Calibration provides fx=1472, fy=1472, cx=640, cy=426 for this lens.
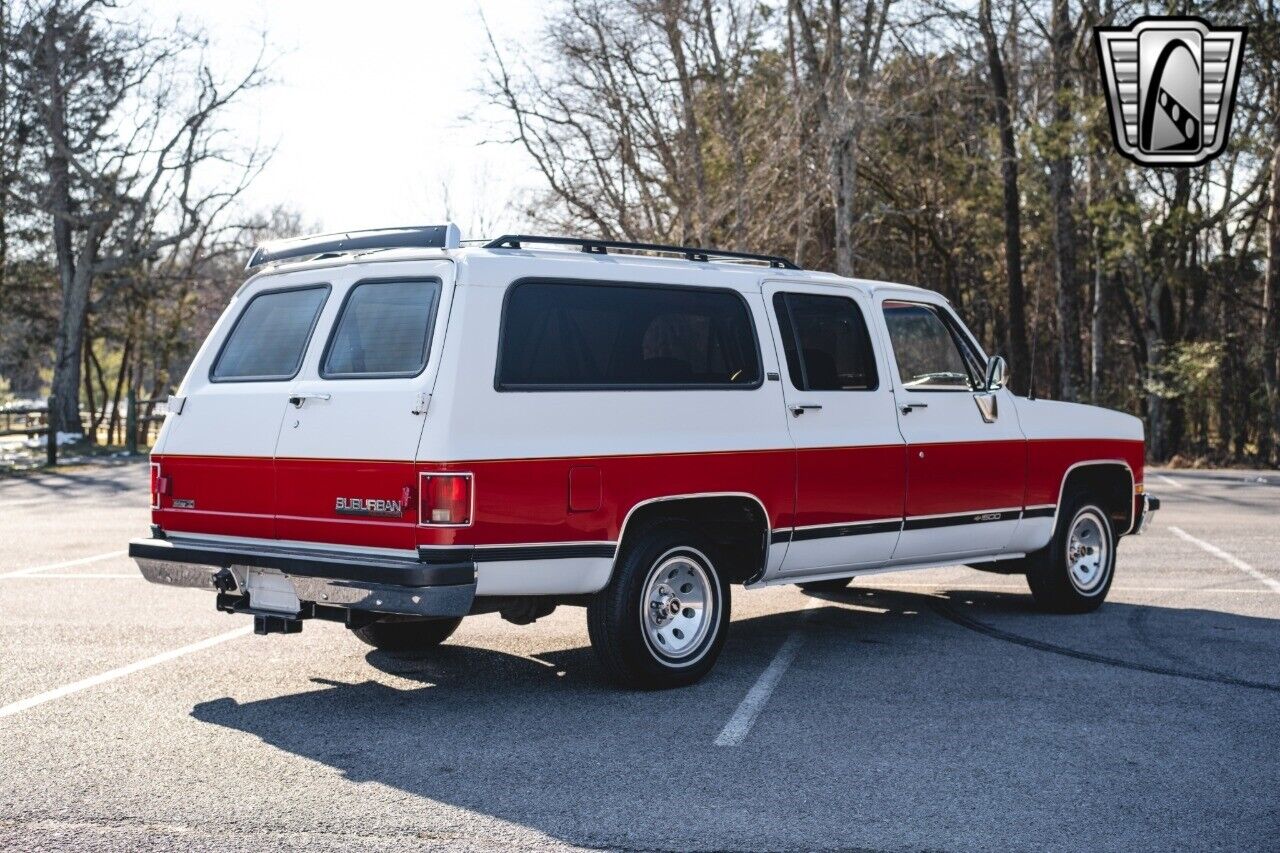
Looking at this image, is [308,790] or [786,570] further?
[786,570]

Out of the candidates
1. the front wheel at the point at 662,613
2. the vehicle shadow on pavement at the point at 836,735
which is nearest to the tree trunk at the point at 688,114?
the vehicle shadow on pavement at the point at 836,735

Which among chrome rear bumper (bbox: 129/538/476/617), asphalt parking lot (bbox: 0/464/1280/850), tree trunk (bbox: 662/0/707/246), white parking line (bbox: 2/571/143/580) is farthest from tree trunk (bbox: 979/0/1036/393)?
chrome rear bumper (bbox: 129/538/476/617)

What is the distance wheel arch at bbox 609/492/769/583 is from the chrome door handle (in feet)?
5.05

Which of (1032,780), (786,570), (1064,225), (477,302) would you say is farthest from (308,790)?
(1064,225)

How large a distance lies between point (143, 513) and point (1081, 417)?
39.6 feet

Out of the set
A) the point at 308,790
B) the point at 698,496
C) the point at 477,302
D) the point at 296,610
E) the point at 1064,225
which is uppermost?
the point at 1064,225

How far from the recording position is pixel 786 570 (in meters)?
8.02

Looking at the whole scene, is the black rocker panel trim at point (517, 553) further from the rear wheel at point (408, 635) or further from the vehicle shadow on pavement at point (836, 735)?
the rear wheel at point (408, 635)

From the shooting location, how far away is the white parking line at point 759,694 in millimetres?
6410

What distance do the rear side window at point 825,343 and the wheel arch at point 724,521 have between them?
82cm

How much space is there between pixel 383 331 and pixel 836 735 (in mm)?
2819

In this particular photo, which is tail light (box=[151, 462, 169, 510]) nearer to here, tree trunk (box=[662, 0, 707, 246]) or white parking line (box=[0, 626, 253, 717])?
white parking line (box=[0, 626, 253, 717])

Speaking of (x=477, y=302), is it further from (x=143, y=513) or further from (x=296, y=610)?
(x=143, y=513)

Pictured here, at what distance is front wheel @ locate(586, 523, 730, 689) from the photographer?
7117 mm
